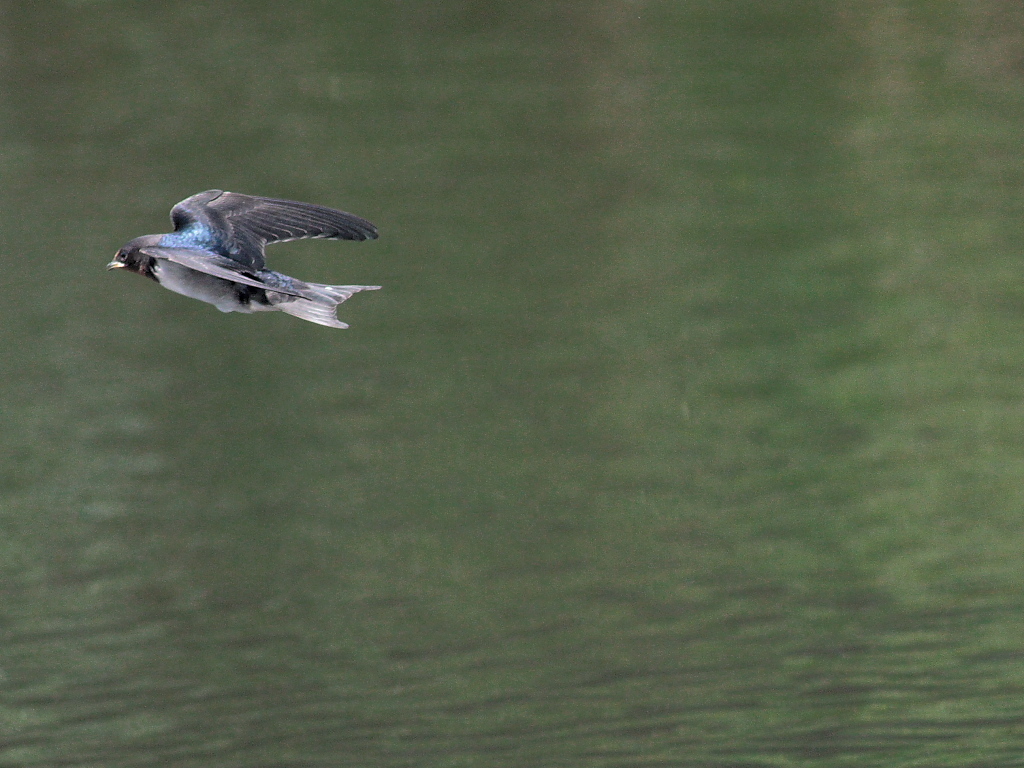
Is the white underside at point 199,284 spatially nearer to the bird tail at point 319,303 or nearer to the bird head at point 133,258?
the bird head at point 133,258

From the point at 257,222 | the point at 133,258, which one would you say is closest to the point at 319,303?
the point at 133,258

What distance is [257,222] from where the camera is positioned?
613 cm

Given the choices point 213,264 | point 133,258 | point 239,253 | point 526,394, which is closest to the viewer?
point 213,264

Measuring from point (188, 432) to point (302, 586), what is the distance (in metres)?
2.34

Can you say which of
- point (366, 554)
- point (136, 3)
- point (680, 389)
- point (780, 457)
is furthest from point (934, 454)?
point (136, 3)

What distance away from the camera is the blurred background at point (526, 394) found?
10969mm

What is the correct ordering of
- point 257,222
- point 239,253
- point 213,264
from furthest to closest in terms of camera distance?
point 257,222 → point 239,253 → point 213,264

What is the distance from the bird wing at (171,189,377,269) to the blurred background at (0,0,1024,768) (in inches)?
191

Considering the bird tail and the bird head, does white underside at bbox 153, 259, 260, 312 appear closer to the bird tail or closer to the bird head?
the bird head

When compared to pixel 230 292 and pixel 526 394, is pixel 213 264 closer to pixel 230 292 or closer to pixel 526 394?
pixel 230 292

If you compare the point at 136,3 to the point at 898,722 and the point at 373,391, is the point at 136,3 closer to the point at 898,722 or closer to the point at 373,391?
the point at 373,391

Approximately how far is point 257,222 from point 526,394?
26.9ft

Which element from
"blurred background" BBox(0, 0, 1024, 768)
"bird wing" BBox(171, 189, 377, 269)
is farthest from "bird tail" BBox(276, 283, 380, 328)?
"blurred background" BBox(0, 0, 1024, 768)

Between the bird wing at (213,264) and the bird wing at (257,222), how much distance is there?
1.15 feet
